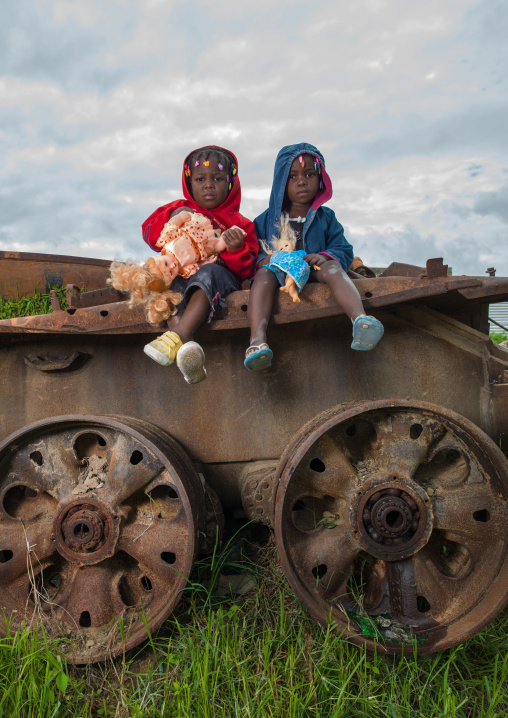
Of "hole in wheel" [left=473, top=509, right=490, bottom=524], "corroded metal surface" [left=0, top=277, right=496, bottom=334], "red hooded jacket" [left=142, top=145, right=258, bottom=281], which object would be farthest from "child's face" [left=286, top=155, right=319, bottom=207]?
"hole in wheel" [left=473, top=509, right=490, bottom=524]

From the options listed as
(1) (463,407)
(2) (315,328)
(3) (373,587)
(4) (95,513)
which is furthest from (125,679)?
(1) (463,407)

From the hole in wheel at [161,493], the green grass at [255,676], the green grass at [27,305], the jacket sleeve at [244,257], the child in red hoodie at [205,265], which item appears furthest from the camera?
the green grass at [27,305]

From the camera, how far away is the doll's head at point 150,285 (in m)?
2.25

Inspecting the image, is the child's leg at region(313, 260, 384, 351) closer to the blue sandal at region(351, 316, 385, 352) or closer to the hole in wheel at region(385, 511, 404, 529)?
the blue sandal at region(351, 316, 385, 352)

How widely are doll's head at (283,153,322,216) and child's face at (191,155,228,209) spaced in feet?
1.30

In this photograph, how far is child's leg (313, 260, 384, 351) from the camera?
203 cm

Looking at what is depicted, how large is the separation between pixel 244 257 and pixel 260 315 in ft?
1.67

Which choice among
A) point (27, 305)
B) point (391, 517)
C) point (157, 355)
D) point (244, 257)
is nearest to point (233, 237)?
point (244, 257)

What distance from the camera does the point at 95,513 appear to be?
2184mm

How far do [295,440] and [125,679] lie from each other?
1328 millimetres

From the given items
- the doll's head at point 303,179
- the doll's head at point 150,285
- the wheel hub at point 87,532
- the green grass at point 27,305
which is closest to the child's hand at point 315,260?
the doll's head at point 303,179

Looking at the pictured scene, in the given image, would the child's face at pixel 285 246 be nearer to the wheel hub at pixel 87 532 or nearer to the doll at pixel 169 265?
the doll at pixel 169 265

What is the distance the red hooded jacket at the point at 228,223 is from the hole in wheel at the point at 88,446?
43.3 inches

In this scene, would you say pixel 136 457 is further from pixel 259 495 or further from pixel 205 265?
pixel 205 265
